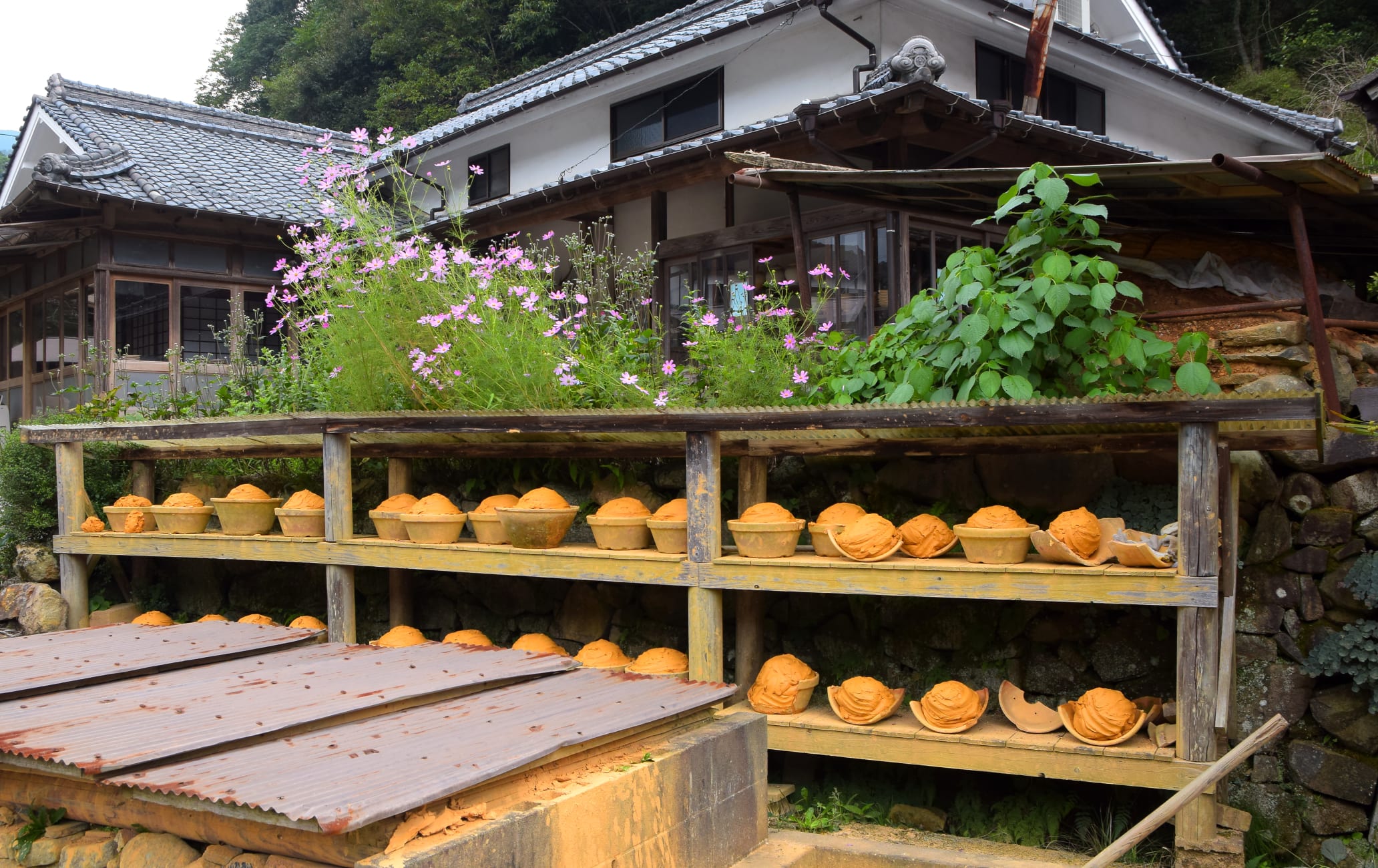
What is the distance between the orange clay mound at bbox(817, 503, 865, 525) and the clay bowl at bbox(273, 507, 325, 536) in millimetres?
3278

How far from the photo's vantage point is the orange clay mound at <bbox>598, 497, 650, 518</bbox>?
586 centimetres

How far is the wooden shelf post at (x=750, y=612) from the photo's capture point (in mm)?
5914

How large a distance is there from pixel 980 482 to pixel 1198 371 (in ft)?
4.62

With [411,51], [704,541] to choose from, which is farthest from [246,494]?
[411,51]

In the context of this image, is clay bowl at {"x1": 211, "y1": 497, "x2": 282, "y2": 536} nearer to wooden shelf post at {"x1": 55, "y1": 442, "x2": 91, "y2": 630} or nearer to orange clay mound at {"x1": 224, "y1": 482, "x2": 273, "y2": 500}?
orange clay mound at {"x1": 224, "y1": 482, "x2": 273, "y2": 500}

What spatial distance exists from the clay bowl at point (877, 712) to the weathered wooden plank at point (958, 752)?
34 mm

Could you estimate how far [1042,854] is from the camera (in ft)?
15.8

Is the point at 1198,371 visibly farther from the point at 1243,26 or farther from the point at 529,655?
the point at 1243,26

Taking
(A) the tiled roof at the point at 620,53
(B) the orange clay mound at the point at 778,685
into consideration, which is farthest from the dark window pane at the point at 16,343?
(B) the orange clay mound at the point at 778,685

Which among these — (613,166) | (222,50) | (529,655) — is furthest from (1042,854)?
(222,50)

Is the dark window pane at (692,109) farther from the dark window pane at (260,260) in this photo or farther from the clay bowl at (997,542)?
the clay bowl at (997,542)

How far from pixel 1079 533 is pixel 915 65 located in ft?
12.9

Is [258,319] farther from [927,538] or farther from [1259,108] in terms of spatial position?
[1259,108]

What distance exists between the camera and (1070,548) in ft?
15.6
